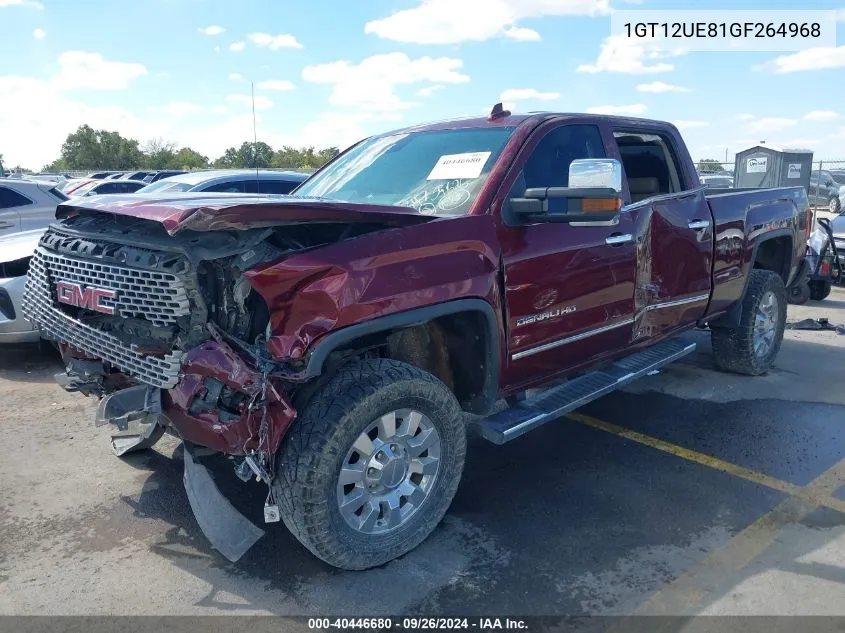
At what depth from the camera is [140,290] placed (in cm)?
289

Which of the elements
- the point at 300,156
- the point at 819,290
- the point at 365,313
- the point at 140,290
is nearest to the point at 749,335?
the point at 365,313

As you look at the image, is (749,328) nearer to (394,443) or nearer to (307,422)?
(394,443)

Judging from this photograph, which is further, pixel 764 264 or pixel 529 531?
pixel 764 264

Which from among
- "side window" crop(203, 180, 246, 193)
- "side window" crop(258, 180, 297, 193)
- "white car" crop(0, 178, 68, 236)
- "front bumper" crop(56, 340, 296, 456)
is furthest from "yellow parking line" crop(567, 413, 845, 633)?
"white car" crop(0, 178, 68, 236)

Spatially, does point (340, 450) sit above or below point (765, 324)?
above

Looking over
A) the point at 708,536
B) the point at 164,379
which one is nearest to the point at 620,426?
the point at 708,536

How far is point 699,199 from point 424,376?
2897mm

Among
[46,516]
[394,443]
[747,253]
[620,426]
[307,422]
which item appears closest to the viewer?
[307,422]

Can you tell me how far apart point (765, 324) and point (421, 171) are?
144 inches

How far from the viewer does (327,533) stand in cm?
288

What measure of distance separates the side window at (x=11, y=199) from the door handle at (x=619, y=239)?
335 inches

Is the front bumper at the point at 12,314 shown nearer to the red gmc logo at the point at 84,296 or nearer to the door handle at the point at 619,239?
the red gmc logo at the point at 84,296

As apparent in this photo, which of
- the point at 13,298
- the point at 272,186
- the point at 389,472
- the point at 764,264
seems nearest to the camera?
the point at 389,472

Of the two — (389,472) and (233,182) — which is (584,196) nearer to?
(389,472)
